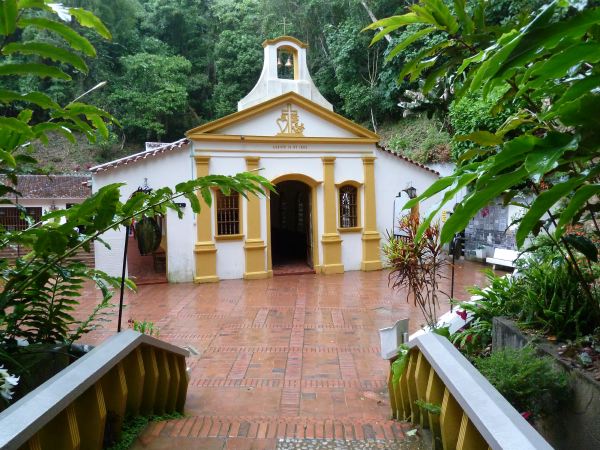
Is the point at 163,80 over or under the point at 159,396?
over

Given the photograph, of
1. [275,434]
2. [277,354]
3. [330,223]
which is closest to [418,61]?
[275,434]

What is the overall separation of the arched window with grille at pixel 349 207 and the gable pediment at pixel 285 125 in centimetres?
132

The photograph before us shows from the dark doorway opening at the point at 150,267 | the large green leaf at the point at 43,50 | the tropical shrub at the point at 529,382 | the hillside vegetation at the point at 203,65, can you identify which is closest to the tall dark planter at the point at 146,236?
the dark doorway opening at the point at 150,267

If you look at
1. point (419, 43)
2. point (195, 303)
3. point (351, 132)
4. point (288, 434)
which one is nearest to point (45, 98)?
point (288, 434)

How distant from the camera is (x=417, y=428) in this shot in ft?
10.3

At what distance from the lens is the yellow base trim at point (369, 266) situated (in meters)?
12.8

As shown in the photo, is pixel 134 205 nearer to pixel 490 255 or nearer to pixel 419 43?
pixel 490 255

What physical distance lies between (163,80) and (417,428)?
2615 cm

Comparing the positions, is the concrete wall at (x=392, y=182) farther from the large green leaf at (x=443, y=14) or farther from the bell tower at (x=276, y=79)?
the large green leaf at (x=443, y=14)

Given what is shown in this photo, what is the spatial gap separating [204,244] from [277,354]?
5920 mm

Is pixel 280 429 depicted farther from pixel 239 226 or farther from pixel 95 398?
pixel 239 226

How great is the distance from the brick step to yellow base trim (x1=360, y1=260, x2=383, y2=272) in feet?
30.1

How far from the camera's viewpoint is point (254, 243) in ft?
38.7

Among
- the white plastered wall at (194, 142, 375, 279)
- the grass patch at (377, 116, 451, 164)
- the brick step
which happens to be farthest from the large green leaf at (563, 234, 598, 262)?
the grass patch at (377, 116, 451, 164)
